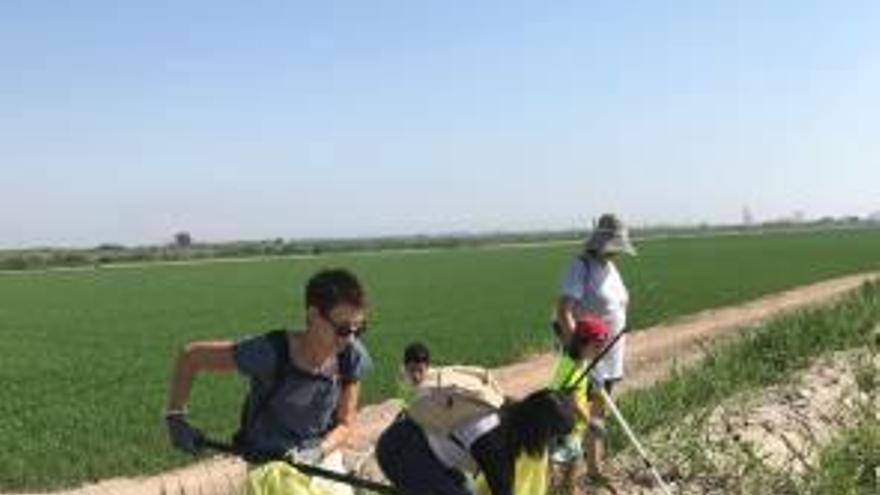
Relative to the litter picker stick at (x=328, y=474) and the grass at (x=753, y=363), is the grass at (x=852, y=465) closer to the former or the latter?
the grass at (x=753, y=363)

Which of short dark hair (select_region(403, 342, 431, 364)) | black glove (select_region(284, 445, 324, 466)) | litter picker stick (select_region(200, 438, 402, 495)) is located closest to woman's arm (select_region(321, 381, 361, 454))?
black glove (select_region(284, 445, 324, 466))

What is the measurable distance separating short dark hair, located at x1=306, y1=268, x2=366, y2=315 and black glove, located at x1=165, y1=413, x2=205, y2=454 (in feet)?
2.20

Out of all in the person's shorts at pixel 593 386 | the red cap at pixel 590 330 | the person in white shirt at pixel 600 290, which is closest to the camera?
the red cap at pixel 590 330

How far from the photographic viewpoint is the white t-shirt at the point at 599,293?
9.53 metres

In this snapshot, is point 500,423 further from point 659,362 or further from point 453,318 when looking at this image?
point 453,318

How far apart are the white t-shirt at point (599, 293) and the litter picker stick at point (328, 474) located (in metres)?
3.94

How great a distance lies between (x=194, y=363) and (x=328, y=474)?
30.2 inches

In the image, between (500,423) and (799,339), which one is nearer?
(500,423)

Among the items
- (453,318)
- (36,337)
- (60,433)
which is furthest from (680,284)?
(60,433)

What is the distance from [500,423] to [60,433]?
13699mm

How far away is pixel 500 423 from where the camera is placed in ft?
17.6

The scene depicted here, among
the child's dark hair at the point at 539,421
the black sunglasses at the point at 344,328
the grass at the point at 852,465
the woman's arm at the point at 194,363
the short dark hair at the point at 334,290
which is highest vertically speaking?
the short dark hair at the point at 334,290

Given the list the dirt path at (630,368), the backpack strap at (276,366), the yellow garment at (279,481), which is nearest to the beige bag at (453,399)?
the yellow garment at (279,481)

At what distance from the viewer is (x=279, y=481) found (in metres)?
5.66
